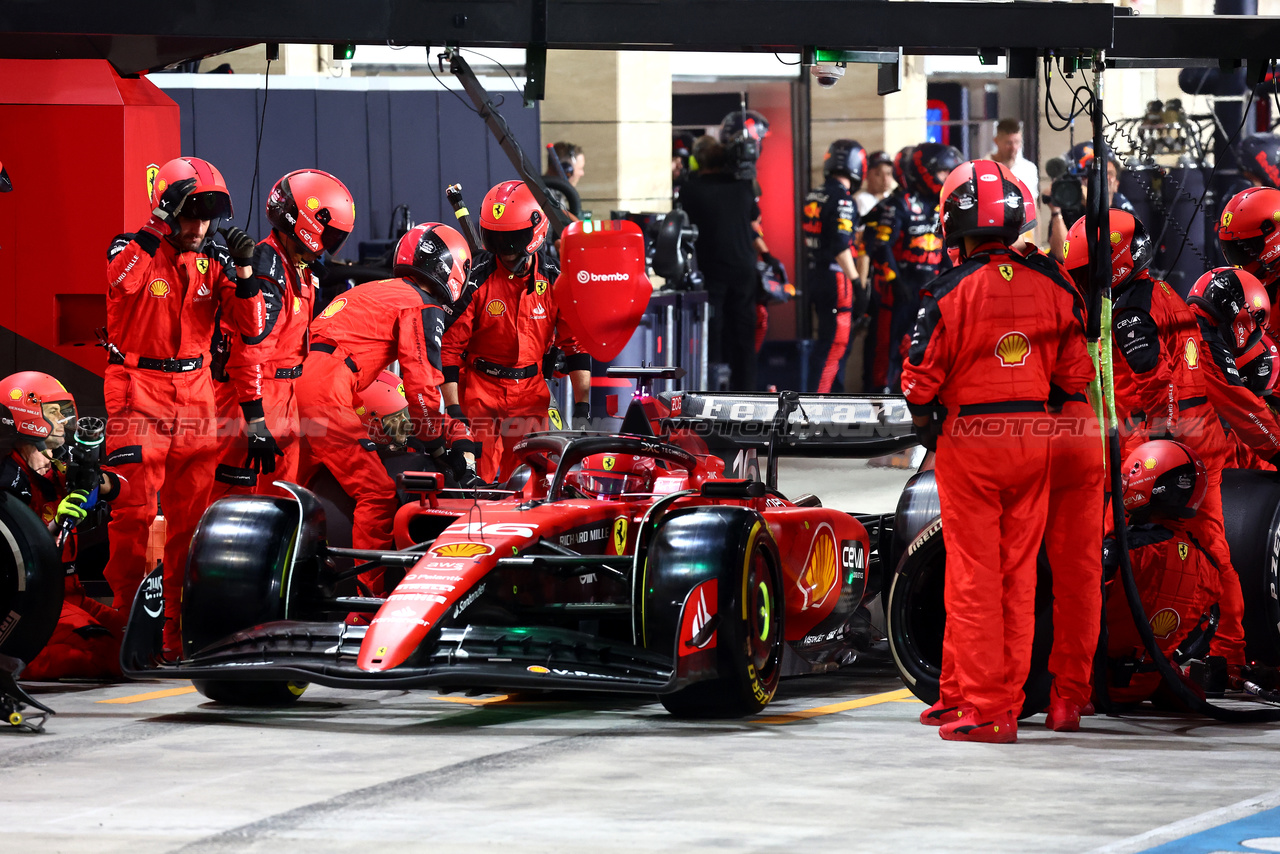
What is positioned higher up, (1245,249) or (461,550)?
(1245,249)

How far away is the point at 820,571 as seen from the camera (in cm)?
823

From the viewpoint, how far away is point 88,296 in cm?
1159

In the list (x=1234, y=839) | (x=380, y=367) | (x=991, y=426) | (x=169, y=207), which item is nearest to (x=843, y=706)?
(x=991, y=426)

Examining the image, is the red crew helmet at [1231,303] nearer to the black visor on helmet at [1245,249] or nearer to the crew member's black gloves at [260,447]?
the black visor on helmet at [1245,249]

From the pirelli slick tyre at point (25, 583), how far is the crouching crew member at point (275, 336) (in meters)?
1.53

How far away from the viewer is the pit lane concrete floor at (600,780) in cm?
552

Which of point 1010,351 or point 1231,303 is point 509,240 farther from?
point 1010,351

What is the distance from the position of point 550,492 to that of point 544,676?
3.91 feet

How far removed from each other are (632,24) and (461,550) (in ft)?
7.72

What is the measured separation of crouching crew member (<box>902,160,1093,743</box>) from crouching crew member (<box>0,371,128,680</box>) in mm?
3650

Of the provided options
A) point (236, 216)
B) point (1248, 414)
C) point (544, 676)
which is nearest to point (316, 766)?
point (544, 676)

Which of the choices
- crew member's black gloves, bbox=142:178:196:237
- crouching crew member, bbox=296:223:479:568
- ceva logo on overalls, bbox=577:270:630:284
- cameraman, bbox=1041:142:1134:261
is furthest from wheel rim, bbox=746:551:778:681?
cameraman, bbox=1041:142:1134:261

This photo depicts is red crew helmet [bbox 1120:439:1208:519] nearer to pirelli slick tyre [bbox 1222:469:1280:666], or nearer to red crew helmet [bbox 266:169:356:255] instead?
pirelli slick tyre [bbox 1222:469:1280:666]

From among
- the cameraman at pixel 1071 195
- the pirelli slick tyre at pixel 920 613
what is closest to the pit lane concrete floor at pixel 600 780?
the pirelli slick tyre at pixel 920 613
